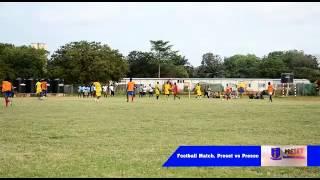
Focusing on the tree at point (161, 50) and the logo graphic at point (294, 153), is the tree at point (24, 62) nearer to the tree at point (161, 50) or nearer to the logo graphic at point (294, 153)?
the tree at point (161, 50)

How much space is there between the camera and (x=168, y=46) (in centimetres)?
13188

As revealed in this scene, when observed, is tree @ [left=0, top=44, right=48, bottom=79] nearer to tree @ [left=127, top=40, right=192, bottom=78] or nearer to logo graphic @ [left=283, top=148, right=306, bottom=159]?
tree @ [left=127, top=40, right=192, bottom=78]

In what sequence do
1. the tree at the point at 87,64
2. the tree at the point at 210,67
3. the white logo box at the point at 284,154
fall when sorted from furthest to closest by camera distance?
the tree at the point at 210,67 → the tree at the point at 87,64 → the white logo box at the point at 284,154

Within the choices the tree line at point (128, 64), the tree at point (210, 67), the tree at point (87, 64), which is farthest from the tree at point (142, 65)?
the tree at point (87, 64)

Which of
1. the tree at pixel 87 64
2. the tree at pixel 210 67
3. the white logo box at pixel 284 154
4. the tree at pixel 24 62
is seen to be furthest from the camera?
the tree at pixel 210 67

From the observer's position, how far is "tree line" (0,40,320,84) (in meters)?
81.3

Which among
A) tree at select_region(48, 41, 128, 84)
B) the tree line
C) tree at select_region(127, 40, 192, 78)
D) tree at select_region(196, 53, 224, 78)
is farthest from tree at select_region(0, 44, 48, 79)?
tree at select_region(196, 53, 224, 78)

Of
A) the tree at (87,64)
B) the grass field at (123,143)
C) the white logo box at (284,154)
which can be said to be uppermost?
the tree at (87,64)

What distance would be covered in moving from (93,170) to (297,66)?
420 feet

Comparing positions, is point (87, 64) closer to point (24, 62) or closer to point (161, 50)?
point (24, 62)

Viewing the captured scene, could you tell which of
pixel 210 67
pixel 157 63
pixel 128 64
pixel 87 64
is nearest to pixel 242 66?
pixel 210 67

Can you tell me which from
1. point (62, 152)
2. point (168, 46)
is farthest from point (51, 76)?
point (62, 152)

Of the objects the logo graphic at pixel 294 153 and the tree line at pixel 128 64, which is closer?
the logo graphic at pixel 294 153

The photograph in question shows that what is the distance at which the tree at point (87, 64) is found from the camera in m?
80.5
